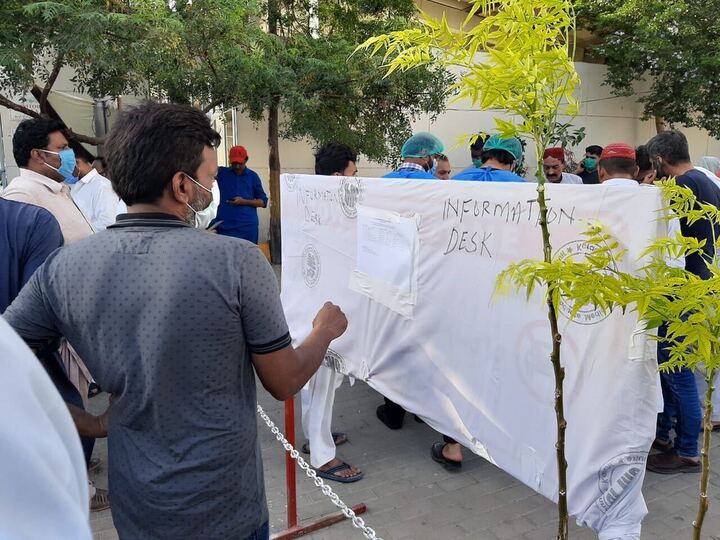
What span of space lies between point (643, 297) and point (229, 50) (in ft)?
19.7

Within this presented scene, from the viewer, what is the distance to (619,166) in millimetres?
3256

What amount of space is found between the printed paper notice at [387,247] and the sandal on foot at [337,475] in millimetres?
1245

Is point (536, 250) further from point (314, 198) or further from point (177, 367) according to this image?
point (314, 198)

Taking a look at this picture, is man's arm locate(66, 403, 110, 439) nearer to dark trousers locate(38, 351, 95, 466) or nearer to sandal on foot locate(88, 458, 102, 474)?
dark trousers locate(38, 351, 95, 466)

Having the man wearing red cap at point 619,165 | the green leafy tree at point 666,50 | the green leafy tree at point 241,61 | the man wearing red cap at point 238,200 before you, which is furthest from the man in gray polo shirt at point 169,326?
the green leafy tree at point 666,50

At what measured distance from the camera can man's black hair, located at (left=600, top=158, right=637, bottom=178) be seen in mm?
3227

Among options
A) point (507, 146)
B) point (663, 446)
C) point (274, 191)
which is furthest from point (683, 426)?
point (274, 191)

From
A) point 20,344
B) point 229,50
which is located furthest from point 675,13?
point 20,344

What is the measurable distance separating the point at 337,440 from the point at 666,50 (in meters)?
11.0

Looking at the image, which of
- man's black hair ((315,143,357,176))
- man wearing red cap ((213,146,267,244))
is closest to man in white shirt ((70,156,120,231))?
man wearing red cap ((213,146,267,244))

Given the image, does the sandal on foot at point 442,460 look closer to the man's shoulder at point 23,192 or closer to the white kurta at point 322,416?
the white kurta at point 322,416

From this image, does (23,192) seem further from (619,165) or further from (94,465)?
(619,165)

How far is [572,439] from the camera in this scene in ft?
6.33

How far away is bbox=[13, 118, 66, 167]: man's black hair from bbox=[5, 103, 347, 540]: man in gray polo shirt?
191cm
